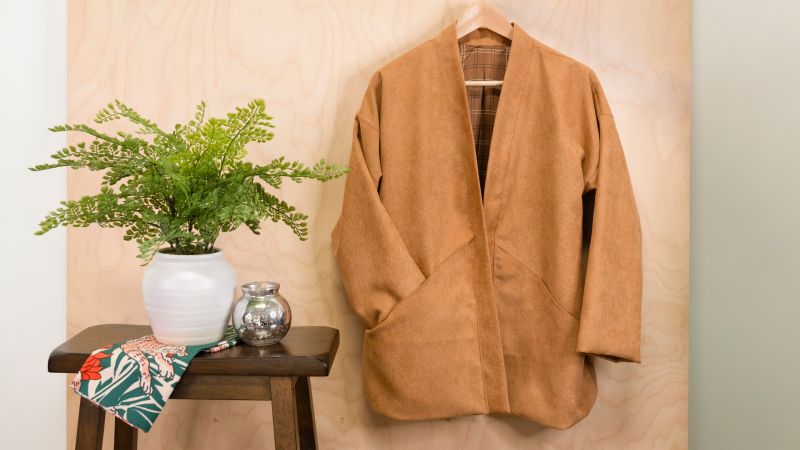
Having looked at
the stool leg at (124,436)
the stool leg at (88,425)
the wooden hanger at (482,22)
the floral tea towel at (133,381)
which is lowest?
the stool leg at (124,436)

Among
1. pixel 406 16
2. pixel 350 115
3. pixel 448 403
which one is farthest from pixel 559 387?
pixel 406 16

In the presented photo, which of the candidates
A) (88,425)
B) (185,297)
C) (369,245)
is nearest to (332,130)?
(369,245)

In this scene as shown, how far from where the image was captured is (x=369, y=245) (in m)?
1.40

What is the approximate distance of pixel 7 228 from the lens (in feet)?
4.94

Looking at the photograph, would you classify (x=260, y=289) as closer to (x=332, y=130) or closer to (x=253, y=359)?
(x=253, y=359)

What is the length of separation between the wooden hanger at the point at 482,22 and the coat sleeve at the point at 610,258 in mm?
270

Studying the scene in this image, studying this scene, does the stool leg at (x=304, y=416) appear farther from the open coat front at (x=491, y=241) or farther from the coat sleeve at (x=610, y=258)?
the coat sleeve at (x=610, y=258)

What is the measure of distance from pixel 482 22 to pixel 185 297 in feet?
3.06

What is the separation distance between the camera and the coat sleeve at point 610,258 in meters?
1.33

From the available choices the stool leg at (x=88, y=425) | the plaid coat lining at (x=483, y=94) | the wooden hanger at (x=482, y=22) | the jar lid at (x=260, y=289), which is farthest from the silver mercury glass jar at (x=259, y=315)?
the wooden hanger at (x=482, y=22)

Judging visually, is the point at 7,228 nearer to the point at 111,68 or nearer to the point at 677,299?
the point at 111,68

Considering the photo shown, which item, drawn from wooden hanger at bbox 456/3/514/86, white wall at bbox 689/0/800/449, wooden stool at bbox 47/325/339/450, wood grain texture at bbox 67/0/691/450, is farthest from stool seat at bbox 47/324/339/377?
white wall at bbox 689/0/800/449

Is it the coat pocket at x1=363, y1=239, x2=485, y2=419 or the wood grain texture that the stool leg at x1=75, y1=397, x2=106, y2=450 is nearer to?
the wood grain texture

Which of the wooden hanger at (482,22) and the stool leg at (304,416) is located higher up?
the wooden hanger at (482,22)
